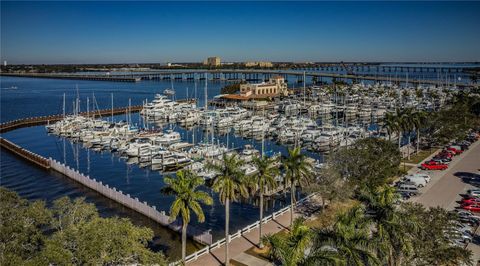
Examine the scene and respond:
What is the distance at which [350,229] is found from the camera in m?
21.5

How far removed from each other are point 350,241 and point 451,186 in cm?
3277

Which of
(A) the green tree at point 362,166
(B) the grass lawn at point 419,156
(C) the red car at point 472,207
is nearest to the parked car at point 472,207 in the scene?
(C) the red car at point 472,207

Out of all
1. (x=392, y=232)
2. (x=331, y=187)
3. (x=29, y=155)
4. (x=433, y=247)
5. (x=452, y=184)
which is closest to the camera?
(x=392, y=232)

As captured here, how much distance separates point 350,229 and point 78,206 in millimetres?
16488

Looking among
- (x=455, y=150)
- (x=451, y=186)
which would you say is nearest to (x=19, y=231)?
(x=451, y=186)

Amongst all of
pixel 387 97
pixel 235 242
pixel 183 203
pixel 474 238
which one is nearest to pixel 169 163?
pixel 235 242

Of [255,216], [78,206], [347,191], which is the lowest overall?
[255,216]

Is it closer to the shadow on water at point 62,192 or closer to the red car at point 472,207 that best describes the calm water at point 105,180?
the shadow on water at point 62,192

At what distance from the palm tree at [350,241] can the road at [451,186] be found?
13165mm

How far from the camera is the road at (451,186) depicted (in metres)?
40.3

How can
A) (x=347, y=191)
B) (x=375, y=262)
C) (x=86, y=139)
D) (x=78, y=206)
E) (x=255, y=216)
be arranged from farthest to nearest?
1. (x=86, y=139)
2. (x=255, y=216)
3. (x=347, y=191)
4. (x=78, y=206)
5. (x=375, y=262)

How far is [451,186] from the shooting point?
46688mm

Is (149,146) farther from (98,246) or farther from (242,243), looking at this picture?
(98,246)

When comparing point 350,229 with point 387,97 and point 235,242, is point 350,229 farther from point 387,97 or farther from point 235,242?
point 387,97
